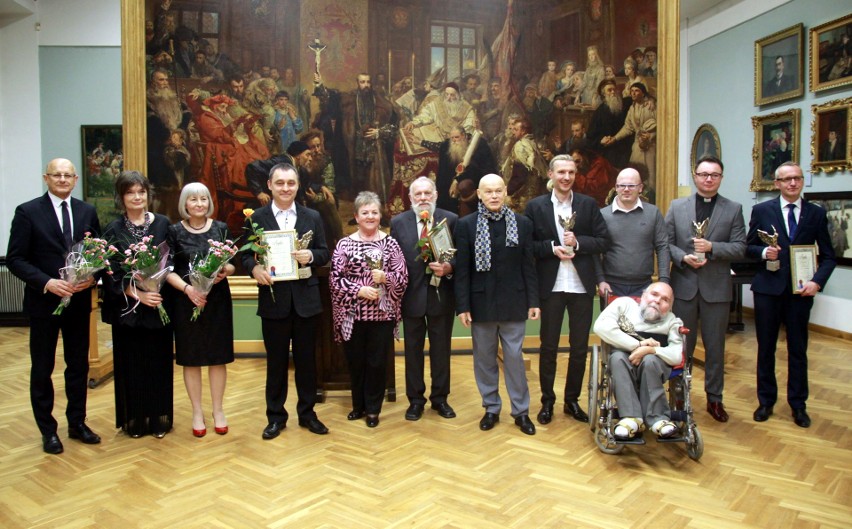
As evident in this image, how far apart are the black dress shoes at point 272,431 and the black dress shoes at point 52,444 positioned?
1413 mm

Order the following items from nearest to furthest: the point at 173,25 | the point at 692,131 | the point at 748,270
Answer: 1. the point at 173,25
2. the point at 748,270
3. the point at 692,131

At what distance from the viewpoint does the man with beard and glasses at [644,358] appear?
13.4 ft

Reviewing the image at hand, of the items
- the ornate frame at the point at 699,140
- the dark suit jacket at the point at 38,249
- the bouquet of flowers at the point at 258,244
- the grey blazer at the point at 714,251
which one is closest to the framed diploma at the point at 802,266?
the grey blazer at the point at 714,251

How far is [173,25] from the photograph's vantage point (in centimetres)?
702

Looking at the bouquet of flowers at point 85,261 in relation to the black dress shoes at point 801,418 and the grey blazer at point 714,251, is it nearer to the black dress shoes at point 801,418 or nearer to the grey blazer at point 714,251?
the grey blazer at point 714,251

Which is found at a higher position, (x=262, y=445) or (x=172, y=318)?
(x=172, y=318)

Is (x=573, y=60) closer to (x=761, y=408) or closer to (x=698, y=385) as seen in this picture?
(x=698, y=385)

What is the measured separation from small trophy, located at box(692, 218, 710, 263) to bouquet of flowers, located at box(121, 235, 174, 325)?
3.95 m

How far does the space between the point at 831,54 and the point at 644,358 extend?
6.76m

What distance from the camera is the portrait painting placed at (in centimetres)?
801

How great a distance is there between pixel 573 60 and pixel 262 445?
5.79m

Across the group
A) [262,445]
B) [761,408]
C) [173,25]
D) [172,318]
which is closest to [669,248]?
[761,408]

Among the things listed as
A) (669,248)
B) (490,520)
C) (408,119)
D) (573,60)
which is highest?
(573,60)

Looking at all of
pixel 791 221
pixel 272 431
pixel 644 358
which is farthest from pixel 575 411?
pixel 272 431
